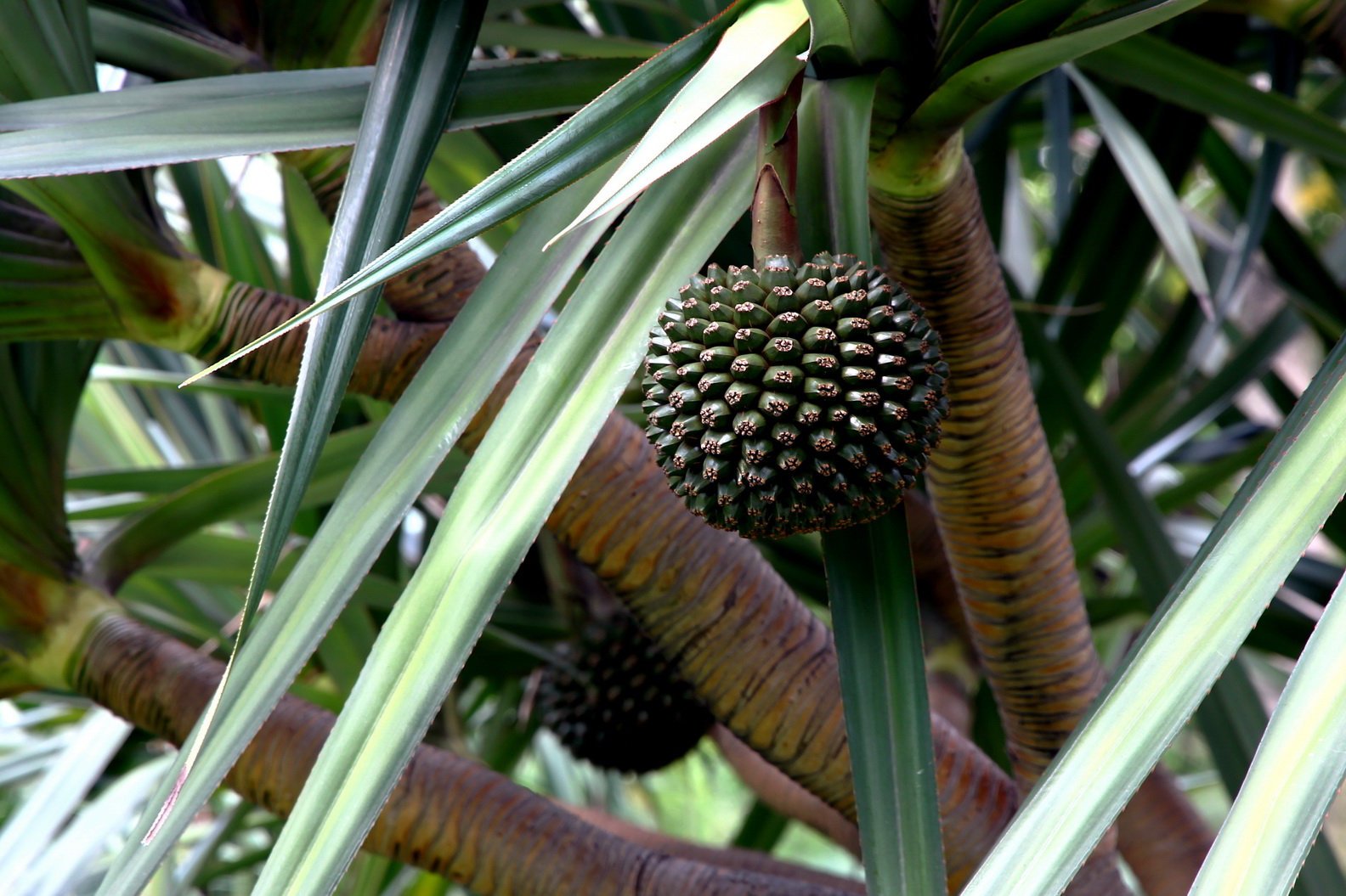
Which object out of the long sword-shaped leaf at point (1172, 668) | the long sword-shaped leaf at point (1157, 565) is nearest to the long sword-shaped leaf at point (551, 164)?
the long sword-shaped leaf at point (1172, 668)

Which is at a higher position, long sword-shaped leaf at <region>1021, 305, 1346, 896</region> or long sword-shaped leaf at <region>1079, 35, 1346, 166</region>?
long sword-shaped leaf at <region>1079, 35, 1346, 166</region>

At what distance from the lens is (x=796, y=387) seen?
1.45ft

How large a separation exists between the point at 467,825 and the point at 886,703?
0.38 metres

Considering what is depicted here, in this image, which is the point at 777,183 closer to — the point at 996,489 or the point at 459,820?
the point at 996,489

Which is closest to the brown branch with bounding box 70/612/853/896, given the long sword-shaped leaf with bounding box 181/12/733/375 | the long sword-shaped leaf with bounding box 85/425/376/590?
the long sword-shaped leaf with bounding box 85/425/376/590

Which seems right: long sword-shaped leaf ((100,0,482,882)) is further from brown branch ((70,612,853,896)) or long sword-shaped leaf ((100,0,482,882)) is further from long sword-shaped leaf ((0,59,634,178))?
brown branch ((70,612,853,896))

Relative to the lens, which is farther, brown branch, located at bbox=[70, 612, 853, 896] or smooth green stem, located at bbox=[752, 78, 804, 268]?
brown branch, located at bbox=[70, 612, 853, 896]

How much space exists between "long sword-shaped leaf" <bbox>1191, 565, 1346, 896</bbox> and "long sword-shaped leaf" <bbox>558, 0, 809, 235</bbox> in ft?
0.76

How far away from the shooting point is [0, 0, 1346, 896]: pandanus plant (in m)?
0.38

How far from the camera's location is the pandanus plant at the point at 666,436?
382 millimetres

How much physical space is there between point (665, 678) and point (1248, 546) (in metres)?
0.74

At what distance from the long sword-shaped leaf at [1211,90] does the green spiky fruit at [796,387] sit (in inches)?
14.8

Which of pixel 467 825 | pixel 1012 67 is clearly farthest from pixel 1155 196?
pixel 467 825

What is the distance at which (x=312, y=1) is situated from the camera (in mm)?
669
